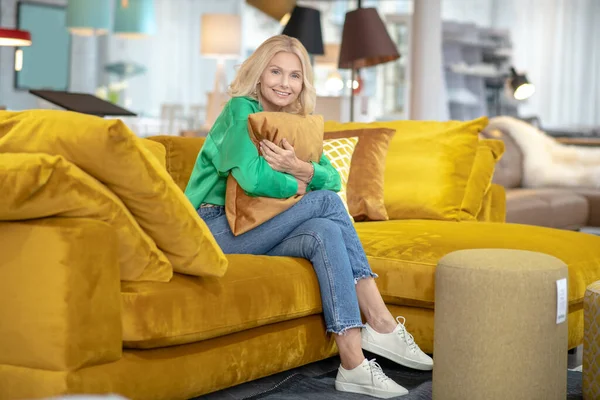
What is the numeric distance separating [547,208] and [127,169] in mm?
3929

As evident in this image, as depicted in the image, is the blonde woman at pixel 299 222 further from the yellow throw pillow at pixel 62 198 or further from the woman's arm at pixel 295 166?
the yellow throw pillow at pixel 62 198

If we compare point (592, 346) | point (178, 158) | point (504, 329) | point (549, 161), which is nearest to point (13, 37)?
point (178, 158)

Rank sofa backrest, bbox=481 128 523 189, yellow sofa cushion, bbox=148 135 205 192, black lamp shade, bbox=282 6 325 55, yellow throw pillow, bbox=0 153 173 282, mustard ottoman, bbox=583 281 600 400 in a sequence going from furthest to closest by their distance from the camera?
sofa backrest, bbox=481 128 523 189 < black lamp shade, bbox=282 6 325 55 < yellow sofa cushion, bbox=148 135 205 192 < mustard ottoman, bbox=583 281 600 400 < yellow throw pillow, bbox=0 153 173 282

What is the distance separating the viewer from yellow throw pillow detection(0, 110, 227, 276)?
84.3 inches

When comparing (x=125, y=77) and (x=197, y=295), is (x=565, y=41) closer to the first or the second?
(x=125, y=77)

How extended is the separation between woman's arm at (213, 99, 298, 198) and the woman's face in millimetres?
213

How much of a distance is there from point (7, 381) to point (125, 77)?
9.80 m

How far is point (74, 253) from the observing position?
205 cm

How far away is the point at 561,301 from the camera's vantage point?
237 cm

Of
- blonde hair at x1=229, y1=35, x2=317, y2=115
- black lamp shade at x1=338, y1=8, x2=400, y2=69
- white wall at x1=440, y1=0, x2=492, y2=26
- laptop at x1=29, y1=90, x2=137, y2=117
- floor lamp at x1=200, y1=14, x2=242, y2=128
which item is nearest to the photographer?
blonde hair at x1=229, y1=35, x2=317, y2=115

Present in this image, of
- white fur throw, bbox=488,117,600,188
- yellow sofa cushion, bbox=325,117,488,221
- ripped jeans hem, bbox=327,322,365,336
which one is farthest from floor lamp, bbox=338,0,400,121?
ripped jeans hem, bbox=327,322,365,336

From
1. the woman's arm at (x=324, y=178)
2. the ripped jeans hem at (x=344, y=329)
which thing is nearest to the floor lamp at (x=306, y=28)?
the woman's arm at (x=324, y=178)

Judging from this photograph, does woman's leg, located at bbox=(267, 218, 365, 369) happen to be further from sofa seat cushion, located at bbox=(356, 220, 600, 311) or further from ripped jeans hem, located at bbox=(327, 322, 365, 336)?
sofa seat cushion, located at bbox=(356, 220, 600, 311)

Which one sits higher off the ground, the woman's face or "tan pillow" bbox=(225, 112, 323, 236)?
the woman's face
